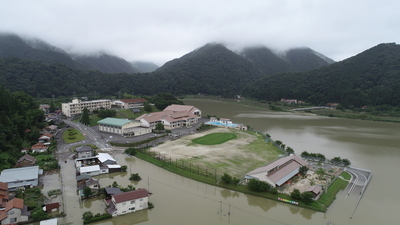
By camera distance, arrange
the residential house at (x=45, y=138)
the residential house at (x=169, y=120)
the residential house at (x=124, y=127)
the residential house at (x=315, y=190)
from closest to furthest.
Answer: the residential house at (x=315, y=190), the residential house at (x=45, y=138), the residential house at (x=124, y=127), the residential house at (x=169, y=120)

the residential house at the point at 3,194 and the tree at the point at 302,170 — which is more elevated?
the tree at the point at 302,170

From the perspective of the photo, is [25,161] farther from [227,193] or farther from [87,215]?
[227,193]

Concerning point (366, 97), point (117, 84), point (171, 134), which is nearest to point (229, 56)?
point (117, 84)

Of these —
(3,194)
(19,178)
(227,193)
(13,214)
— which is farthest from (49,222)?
(227,193)

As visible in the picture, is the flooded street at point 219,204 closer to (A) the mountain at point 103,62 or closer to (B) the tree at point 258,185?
(B) the tree at point 258,185

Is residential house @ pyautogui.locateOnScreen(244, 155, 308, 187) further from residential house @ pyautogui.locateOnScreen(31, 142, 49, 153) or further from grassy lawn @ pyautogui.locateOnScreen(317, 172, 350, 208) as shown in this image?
residential house @ pyautogui.locateOnScreen(31, 142, 49, 153)

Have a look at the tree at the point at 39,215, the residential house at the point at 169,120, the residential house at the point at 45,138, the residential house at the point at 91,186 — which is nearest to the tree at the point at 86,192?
the residential house at the point at 91,186

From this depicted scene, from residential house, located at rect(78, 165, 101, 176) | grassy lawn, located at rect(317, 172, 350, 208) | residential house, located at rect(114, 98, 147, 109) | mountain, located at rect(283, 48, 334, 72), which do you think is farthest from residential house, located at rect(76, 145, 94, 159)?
mountain, located at rect(283, 48, 334, 72)
